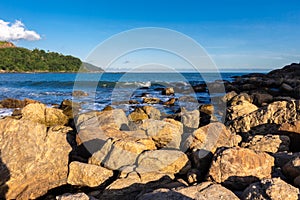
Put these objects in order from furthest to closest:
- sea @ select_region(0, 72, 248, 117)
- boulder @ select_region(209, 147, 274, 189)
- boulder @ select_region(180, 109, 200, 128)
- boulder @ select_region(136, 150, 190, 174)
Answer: sea @ select_region(0, 72, 248, 117) → boulder @ select_region(180, 109, 200, 128) → boulder @ select_region(136, 150, 190, 174) → boulder @ select_region(209, 147, 274, 189)

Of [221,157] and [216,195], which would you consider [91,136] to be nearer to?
[221,157]

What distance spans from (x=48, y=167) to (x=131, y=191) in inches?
76.6

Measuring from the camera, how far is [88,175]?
448cm

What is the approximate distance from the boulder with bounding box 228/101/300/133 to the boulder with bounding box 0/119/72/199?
4360mm

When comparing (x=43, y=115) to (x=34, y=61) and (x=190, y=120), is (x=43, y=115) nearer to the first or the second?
(x=190, y=120)

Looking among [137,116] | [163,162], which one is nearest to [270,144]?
[163,162]

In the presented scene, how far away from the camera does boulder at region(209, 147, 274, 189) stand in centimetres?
384

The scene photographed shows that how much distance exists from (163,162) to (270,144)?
2.26 m

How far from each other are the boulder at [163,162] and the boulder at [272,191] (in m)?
1.59

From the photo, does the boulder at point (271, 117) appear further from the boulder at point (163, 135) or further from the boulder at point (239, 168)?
the boulder at point (239, 168)

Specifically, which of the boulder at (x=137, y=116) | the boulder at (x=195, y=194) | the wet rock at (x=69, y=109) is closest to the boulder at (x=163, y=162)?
the boulder at (x=195, y=194)

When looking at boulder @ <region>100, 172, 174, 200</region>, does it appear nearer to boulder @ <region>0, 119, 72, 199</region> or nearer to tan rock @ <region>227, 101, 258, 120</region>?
boulder @ <region>0, 119, 72, 199</region>

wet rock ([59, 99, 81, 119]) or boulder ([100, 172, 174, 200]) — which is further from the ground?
boulder ([100, 172, 174, 200])

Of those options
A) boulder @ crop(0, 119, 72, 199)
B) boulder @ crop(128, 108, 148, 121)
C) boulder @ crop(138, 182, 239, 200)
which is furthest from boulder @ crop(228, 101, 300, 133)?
boulder @ crop(0, 119, 72, 199)
